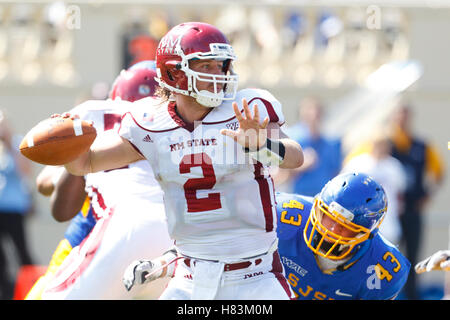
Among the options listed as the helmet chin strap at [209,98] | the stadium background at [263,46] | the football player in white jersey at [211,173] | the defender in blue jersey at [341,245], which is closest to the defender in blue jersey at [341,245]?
the defender in blue jersey at [341,245]

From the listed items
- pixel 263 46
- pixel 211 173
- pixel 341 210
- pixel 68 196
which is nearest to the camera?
pixel 211 173

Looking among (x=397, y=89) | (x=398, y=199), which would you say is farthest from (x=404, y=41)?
(x=398, y=199)

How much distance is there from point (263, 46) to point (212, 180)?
808cm

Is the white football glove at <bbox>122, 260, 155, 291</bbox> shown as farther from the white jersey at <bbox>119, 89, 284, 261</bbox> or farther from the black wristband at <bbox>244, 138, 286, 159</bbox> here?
the black wristband at <bbox>244, 138, 286, 159</bbox>

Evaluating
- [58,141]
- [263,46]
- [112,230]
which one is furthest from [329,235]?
[263,46]

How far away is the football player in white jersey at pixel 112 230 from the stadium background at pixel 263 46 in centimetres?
635

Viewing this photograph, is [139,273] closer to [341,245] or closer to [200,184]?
[200,184]

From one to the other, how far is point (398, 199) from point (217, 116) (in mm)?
5074

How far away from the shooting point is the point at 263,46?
1158 cm

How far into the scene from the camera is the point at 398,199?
8.46 meters

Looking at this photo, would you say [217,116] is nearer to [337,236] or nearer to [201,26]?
[201,26]

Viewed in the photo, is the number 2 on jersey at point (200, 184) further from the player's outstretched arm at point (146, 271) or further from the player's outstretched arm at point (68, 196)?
the player's outstretched arm at point (68, 196)

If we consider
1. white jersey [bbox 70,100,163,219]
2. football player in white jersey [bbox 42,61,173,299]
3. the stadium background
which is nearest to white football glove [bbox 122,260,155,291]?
football player in white jersey [bbox 42,61,173,299]

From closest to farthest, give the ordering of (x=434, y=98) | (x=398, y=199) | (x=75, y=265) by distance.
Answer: (x=75, y=265) → (x=398, y=199) → (x=434, y=98)
